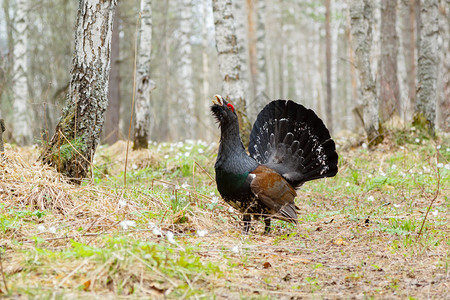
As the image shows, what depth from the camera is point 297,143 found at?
554cm

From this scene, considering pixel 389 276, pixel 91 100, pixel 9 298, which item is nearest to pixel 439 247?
pixel 389 276

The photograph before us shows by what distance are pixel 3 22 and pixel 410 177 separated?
19.9m

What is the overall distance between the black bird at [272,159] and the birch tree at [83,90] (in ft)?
5.04

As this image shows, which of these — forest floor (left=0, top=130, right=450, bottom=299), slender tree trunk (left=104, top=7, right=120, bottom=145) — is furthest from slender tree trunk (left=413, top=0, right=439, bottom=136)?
slender tree trunk (left=104, top=7, right=120, bottom=145)

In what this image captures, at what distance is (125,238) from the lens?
312 cm

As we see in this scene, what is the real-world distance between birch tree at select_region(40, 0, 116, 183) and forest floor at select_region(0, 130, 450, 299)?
0.27 metres

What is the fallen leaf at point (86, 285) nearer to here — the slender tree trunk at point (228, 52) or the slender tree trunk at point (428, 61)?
the slender tree trunk at point (228, 52)

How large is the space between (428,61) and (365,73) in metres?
1.93

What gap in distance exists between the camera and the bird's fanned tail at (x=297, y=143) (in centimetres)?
542

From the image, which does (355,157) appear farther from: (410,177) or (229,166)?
(229,166)

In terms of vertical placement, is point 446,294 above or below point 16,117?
below

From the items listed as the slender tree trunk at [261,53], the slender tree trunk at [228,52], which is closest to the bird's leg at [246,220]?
the slender tree trunk at [228,52]

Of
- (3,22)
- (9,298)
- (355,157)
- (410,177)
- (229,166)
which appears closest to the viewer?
(9,298)

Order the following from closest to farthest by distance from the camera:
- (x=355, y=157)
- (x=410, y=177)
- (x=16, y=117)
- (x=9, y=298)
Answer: (x=9, y=298)
(x=410, y=177)
(x=355, y=157)
(x=16, y=117)
